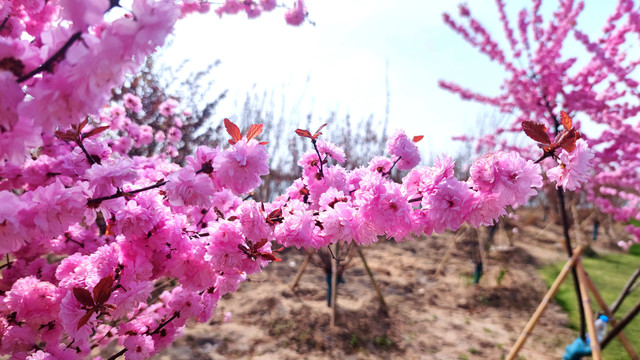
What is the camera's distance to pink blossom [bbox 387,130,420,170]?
1628mm

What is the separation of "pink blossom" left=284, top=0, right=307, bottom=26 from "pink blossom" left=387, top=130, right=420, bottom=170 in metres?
2.25

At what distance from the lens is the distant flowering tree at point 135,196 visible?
669mm

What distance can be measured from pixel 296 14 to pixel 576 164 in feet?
10.3

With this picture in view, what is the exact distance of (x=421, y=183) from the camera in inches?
49.3

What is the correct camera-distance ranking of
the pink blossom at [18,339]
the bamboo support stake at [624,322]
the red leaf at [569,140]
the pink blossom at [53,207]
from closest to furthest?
the pink blossom at [53,207] → the red leaf at [569,140] → the pink blossom at [18,339] → the bamboo support stake at [624,322]

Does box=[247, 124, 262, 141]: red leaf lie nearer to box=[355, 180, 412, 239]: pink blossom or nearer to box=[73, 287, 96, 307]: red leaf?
box=[355, 180, 412, 239]: pink blossom

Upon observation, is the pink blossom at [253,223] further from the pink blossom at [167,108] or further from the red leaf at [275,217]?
the pink blossom at [167,108]

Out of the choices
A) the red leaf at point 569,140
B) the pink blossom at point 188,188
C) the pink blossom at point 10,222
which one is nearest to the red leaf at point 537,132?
the red leaf at point 569,140

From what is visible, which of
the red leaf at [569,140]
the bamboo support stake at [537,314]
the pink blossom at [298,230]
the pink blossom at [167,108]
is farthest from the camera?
the pink blossom at [167,108]

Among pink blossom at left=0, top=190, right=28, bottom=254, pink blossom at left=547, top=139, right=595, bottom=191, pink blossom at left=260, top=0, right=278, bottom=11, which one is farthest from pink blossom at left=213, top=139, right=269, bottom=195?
pink blossom at left=260, top=0, right=278, bottom=11

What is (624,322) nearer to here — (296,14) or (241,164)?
(241,164)

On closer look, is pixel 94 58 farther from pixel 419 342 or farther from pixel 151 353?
pixel 419 342

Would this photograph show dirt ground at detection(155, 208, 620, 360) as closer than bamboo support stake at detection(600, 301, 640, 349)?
No

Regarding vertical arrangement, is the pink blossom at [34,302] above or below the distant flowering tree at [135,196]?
below
